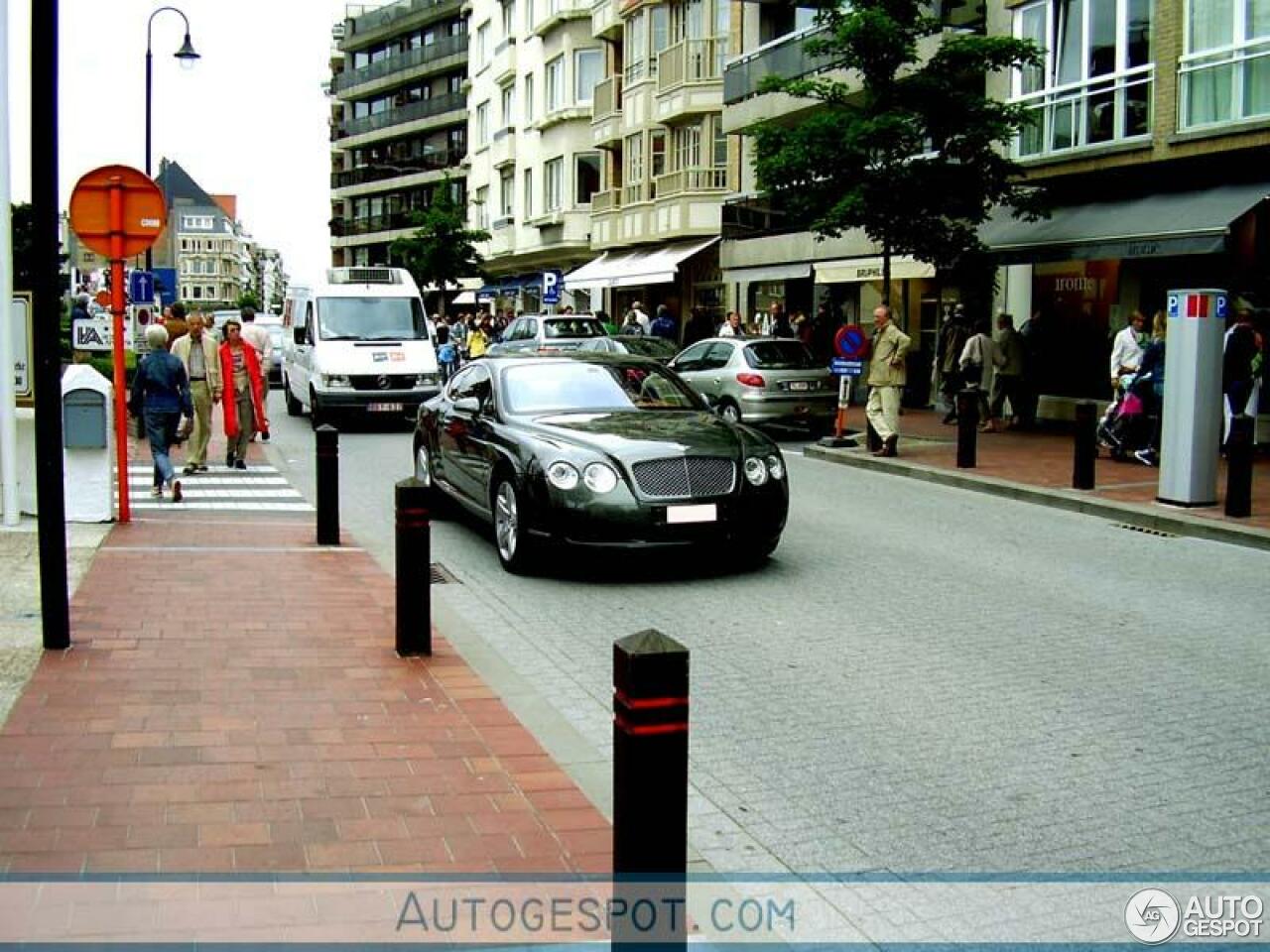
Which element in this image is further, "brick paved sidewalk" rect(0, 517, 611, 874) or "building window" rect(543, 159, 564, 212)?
"building window" rect(543, 159, 564, 212)

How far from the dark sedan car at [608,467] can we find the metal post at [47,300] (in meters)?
3.56

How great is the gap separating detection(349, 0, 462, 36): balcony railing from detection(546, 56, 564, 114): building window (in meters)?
35.3

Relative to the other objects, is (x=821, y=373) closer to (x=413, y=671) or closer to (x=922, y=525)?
(x=922, y=525)

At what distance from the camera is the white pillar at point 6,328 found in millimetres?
11836

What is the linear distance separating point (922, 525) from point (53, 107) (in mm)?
8688

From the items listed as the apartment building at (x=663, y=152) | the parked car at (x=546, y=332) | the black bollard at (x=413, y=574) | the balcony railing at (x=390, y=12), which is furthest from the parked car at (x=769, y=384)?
the balcony railing at (x=390, y=12)

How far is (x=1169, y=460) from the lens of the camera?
1392cm

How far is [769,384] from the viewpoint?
22031 mm

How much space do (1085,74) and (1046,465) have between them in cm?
845

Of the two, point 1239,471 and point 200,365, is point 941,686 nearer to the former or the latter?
point 1239,471

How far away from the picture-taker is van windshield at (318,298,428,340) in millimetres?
24359

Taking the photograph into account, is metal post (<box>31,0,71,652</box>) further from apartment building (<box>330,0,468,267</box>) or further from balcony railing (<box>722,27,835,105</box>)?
apartment building (<box>330,0,468,267</box>)

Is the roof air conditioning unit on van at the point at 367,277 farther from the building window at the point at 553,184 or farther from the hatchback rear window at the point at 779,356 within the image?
the building window at the point at 553,184

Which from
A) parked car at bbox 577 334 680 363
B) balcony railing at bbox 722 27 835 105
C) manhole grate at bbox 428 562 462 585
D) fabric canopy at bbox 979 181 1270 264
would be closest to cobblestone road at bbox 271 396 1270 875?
manhole grate at bbox 428 562 462 585
